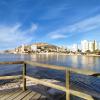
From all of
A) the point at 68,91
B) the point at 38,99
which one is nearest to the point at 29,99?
the point at 38,99

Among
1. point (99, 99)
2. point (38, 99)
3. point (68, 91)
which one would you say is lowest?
point (99, 99)

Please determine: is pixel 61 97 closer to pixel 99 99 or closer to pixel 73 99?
pixel 73 99

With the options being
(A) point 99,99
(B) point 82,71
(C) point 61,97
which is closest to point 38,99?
(B) point 82,71

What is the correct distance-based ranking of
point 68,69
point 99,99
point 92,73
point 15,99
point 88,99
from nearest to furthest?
1. point 92,73
2. point 88,99
3. point 68,69
4. point 15,99
5. point 99,99

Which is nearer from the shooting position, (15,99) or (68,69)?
(68,69)

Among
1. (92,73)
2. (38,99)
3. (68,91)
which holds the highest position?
(92,73)

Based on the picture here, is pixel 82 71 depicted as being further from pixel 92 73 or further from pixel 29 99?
pixel 29 99

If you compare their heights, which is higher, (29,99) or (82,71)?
(82,71)

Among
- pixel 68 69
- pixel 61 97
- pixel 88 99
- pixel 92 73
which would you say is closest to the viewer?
pixel 92 73

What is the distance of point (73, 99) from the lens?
377 inches

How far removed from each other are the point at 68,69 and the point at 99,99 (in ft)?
18.6

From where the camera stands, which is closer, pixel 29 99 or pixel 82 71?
pixel 82 71

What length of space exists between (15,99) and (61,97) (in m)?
3.62

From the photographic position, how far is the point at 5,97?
686cm
